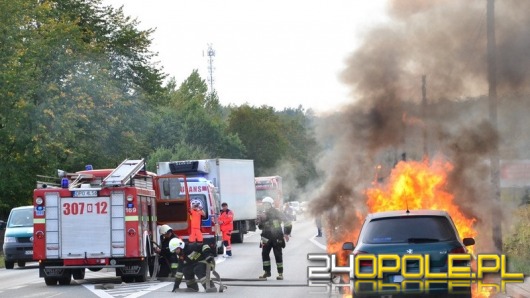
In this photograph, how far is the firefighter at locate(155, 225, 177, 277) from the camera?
22672mm

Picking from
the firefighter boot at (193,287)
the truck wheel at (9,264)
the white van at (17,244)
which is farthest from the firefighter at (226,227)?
the firefighter boot at (193,287)

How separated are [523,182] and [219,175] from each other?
16280 millimetres

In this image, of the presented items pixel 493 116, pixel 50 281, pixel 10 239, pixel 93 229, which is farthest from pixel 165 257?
pixel 493 116

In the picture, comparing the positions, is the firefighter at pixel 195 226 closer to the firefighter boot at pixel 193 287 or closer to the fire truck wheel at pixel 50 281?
the fire truck wheel at pixel 50 281

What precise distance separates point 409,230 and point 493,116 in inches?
525

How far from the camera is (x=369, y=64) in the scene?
3008cm

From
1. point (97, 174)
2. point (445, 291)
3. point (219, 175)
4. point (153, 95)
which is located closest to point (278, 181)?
point (153, 95)

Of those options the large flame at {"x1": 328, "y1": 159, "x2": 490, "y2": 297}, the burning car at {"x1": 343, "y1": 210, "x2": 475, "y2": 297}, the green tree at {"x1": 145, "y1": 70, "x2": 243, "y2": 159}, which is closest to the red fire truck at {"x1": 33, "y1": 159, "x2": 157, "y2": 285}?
the large flame at {"x1": 328, "y1": 159, "x2": 490, "y2": 297}

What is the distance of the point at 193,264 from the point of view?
20.6 metres

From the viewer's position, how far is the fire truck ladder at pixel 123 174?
75.6 feet

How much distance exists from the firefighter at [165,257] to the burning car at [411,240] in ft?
25.5

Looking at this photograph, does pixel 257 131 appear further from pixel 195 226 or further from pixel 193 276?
pixel 193 276

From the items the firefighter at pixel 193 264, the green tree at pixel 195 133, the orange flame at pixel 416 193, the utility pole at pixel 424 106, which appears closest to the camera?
the firefighter at pixel 193 264

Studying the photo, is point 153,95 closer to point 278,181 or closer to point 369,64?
point 278,181
